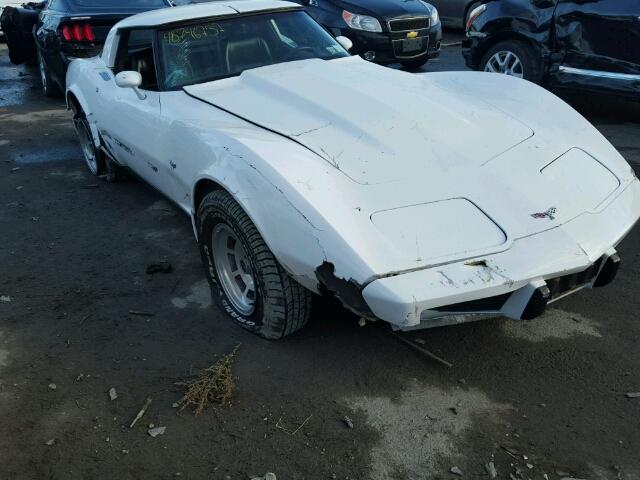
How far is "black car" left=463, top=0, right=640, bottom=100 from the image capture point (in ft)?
19.5

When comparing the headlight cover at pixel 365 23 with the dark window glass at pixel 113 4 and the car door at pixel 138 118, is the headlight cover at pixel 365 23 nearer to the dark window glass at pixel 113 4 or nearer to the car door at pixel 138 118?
the dark window glass at pixel 113 4

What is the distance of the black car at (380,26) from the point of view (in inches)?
324

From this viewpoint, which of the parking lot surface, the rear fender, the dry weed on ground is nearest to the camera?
the parking lot surface

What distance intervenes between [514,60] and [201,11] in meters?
3.94

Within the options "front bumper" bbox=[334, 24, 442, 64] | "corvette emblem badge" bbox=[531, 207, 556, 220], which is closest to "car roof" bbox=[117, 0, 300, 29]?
"corvette emblem badge" bbox=[531, 207, 556, 220]

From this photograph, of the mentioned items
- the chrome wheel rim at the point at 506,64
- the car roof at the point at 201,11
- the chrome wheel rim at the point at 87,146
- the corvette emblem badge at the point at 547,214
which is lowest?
the chrome wheel rim at the point at 87,146

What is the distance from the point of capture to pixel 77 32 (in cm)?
728

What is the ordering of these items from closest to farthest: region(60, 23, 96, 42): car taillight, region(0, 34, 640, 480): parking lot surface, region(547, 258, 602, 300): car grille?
1. region(0, 34, 640, 480): parking lot surface
2. region(547, 258, 602, 300): car grille
3. region(60, 23, 96, 42): car taillight

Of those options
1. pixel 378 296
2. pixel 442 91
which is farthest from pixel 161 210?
pixel 378 296

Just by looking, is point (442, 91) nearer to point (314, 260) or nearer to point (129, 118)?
point (314, 260)

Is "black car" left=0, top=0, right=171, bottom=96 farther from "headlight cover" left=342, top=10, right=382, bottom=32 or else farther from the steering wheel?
the steering wheel

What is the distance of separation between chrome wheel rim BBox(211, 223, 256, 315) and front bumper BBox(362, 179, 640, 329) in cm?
103

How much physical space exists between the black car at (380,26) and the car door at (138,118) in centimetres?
405

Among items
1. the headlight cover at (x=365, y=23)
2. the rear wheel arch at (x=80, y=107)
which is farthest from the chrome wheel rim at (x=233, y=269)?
the headlight cover at (x=365, y=23)
